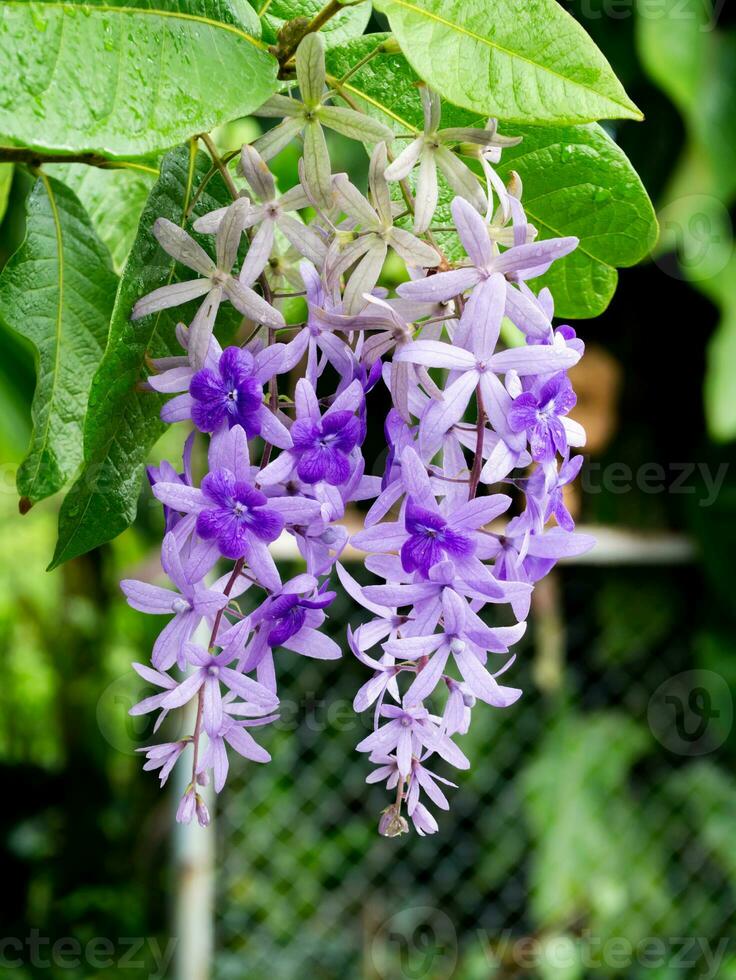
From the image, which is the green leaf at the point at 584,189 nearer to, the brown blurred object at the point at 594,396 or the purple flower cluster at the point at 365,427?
the purple flower cluster at the point at 365,427

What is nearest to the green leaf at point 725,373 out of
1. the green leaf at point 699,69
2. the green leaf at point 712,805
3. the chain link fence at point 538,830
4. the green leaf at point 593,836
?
the green leaf at point 699,69

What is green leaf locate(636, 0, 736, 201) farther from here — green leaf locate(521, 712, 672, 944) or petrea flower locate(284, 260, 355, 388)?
petrea flower locate(284, 260, 355, 388)

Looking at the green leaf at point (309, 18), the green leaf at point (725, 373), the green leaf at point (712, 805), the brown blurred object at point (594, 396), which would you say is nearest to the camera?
the green leaf at point (309, 18)

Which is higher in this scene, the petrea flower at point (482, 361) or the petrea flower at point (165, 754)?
the petrea flower at point (482, 361)

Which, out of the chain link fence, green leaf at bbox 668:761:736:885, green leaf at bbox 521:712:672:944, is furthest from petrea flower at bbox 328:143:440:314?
green leaf at bbox 668:761:736:885

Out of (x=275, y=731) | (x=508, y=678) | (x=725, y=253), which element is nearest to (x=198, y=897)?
(x=275, y=731)

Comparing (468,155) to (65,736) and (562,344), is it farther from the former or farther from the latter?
A: (65,736)
